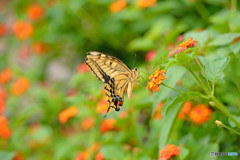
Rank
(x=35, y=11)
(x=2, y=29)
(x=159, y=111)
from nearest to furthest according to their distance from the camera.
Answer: (x=159, y=111), (x=35, y=11), (x=2, y=29)

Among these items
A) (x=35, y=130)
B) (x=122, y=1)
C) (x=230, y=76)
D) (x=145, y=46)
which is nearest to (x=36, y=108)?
(x=35, y=130)

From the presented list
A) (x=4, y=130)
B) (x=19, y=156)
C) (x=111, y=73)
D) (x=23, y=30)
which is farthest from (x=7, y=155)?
(x=23, y=30)

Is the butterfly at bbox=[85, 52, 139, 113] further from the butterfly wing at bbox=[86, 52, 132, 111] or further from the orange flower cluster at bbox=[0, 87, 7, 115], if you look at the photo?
the orange flower cluster at bbox=[0, 87, 7, 115]

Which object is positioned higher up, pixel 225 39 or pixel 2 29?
pixel 2 29

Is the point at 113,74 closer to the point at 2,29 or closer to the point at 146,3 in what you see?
the point at 146,3

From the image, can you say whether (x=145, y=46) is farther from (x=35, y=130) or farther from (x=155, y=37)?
(x=35, y=130)

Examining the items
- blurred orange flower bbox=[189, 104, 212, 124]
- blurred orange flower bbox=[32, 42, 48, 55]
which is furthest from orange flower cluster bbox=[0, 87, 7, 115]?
blurred orange flower bbox=[189, 104, 212, 124]

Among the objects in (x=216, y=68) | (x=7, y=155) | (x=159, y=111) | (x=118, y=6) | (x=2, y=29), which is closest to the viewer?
(x=216, y=68)

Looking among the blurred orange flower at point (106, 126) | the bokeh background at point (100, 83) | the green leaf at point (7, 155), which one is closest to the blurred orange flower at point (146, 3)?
the bokeh background at point (100, 83)
